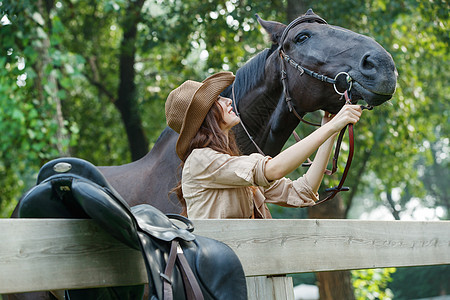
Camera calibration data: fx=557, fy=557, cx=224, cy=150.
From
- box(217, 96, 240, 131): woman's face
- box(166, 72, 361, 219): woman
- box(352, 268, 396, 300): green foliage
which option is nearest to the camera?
box(166, 72, 361, 219): woman

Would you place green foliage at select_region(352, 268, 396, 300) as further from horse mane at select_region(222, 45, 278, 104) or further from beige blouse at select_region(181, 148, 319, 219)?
beige blouse at select_region(181, 148, 319, 219)

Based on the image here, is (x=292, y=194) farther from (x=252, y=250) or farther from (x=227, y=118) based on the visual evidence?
(x=252, y=250)

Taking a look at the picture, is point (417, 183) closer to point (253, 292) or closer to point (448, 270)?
point (448, 270)

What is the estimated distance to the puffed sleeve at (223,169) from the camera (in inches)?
83.6

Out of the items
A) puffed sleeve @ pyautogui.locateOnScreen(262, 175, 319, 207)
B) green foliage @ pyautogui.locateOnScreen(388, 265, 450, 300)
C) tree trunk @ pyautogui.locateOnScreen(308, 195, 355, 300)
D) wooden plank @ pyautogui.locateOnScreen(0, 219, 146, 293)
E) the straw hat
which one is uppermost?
wooden plank @ pyautogui.locateOnScreen(0, 219, 146, 293)

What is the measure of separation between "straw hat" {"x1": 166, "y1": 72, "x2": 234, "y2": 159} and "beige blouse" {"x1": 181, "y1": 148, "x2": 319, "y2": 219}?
134mm

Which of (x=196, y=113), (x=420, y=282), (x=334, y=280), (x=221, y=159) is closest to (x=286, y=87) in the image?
(x=196, y=113)

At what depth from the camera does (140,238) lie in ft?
5.05

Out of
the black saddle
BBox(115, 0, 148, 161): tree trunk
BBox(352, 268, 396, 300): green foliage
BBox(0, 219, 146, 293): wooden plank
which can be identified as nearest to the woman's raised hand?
the black saddle

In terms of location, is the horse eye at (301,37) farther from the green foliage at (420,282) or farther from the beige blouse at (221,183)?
the green foliage at (420,282)

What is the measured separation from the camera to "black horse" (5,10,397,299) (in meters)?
2.75

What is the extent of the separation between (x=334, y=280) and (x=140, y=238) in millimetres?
5777

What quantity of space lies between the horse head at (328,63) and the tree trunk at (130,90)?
19.9ft

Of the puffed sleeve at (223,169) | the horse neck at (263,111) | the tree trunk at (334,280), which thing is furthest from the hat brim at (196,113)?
the tree trunk at (334,280)
